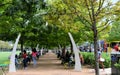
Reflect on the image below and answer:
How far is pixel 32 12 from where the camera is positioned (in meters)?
32.4

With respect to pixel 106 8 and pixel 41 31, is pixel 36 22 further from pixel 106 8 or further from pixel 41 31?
pixel 106 8

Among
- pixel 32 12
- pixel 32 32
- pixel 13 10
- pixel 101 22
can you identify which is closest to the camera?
pixel 101 22

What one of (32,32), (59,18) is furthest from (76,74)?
(32,32)

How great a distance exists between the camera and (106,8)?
17.2 meters

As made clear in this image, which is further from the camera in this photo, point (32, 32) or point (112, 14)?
point (32, 32)

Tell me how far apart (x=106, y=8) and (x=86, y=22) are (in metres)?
1.42

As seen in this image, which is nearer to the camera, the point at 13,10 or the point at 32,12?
the point at 13,10

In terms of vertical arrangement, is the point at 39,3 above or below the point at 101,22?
above

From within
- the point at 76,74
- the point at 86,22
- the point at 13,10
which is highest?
the point at 13,10

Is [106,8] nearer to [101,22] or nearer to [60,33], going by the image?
[101,22]

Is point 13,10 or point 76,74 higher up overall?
point 13,10

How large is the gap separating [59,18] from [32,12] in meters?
14.0

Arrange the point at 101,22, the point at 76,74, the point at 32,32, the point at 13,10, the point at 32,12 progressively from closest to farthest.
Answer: the point at 101,22, the point at 76,74, the point at 13,10, the point at 32,12, the point at 32,32

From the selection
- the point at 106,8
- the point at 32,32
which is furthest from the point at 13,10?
the point at 106,8
